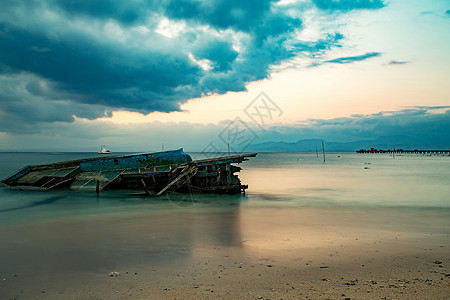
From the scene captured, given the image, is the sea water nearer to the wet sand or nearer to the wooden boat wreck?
the wet sand

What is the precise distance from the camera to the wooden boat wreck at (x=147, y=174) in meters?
20.0

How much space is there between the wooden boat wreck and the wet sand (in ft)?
24.1

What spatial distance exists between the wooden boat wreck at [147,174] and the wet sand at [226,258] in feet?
24.1

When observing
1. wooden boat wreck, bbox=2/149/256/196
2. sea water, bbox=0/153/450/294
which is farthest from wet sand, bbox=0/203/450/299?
wooden boat wreck, bbox=2/149/256/196

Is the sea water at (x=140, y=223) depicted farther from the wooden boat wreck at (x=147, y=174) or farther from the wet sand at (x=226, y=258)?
the wooden boat wreck at (x=147, y=174)

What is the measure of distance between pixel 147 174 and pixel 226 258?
13773 millimetres

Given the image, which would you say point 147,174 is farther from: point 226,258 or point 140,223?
point 226,258

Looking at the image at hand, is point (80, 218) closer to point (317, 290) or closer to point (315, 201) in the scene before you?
point (317, 290)

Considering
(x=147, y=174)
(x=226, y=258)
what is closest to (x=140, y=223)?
(x=226, y=258)

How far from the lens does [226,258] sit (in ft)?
24.0

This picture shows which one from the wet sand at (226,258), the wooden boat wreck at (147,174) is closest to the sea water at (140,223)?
the wet sand at (226,258)

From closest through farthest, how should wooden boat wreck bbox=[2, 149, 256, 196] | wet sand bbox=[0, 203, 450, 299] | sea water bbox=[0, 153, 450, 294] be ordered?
wet sand bbox=[0, 203, 450, 299] → sea water bbox=[0, 153, 450, 294] → wooden boat wreck bbox=[2, 149, 256, 196]

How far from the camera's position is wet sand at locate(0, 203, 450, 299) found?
5.45m

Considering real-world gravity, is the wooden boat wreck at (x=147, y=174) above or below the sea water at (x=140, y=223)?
above
